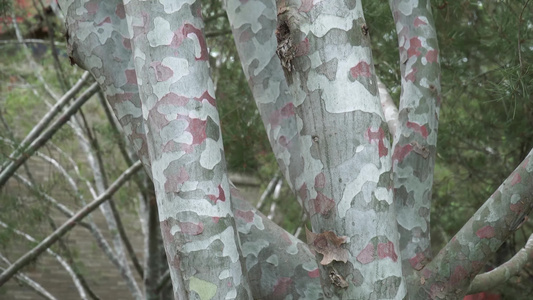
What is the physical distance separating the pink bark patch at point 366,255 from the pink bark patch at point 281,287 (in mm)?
254

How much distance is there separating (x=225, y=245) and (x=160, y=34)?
236mm

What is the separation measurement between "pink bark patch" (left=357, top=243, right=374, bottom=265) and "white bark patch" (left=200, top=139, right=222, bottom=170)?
0.18 metres

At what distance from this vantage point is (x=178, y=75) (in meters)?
0.71

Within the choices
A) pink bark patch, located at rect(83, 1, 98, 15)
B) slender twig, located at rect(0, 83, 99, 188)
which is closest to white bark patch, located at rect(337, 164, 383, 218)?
pink bark patch, located at rect(83, 1, 98, 15)

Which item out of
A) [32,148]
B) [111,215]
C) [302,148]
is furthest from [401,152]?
[111,215]

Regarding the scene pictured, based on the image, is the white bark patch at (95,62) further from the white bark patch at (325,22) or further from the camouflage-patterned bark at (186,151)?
the white bark patch at (325,22)

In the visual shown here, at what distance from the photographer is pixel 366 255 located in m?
0.68

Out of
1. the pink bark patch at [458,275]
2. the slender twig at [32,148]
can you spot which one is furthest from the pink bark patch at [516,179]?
the slender twig at [32,148]

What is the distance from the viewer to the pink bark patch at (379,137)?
2.26 ft

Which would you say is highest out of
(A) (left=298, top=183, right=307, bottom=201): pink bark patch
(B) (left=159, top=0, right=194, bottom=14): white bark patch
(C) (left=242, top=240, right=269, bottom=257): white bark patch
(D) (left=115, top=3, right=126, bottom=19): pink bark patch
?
(B) (left=159, top=0, right=194, bottom=14): white bark patch

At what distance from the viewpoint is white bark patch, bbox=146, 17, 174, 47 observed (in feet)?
2.33

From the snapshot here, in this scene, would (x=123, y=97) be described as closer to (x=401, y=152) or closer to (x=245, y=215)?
(x=245, y=215)

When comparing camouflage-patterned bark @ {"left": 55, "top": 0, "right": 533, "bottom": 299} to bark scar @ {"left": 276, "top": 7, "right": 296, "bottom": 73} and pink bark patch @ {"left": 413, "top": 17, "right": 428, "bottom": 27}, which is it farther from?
pink bark patch @ {"left": 413, "top": 17, "right": 428, "bottom": 27}

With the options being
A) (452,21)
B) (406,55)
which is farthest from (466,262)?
(452,21)
